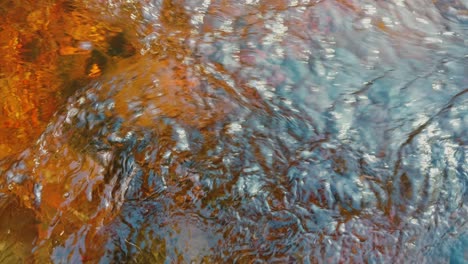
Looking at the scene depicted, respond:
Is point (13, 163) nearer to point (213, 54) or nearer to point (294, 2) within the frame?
point (213, 54)

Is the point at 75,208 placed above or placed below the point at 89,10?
below

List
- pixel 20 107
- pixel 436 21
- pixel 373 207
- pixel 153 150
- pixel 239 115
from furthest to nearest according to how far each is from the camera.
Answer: pixel 436 21
pixel 20 107
pixel 239 115
pixel 153 150
pixel 373 207

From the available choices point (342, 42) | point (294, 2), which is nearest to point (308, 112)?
point (342, 42)

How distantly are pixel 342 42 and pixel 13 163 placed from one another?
2.22 meters

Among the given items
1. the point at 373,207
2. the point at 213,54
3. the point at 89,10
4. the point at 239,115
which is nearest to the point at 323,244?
the point at 373,207

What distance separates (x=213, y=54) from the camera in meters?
3.68

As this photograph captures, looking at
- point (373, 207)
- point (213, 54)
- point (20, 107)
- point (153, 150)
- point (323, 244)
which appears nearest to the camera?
point (323, 244)

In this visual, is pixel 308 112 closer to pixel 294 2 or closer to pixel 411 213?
pixel 411 213

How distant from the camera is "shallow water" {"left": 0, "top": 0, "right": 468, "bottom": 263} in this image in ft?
8.43

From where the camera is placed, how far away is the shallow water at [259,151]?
257cm

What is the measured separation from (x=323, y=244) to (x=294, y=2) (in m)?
2.17

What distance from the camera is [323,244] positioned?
→ 8.27ft

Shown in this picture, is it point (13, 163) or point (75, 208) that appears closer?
point (75, 208)

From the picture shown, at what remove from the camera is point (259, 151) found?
2912mm
